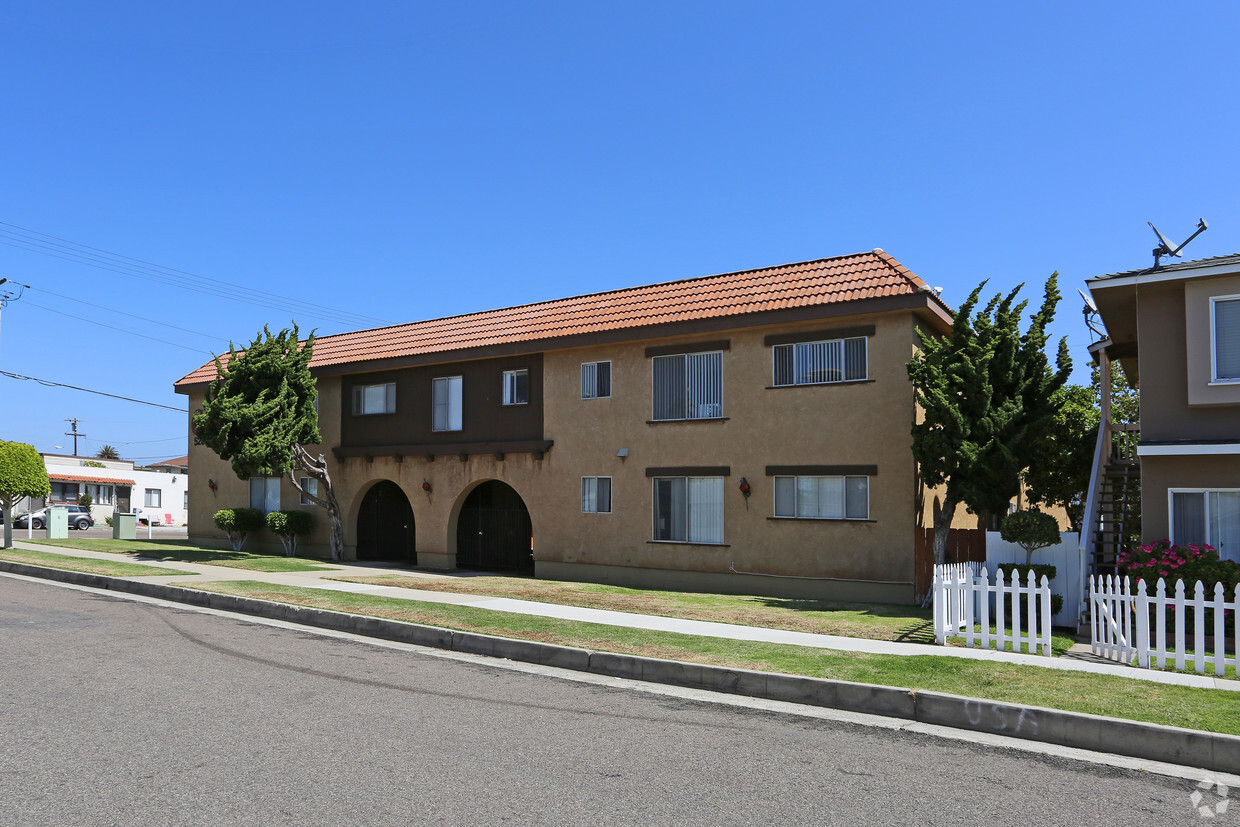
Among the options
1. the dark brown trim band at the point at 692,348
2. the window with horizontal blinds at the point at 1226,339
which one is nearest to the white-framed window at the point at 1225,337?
the window with horizontal blinds at the point at 1226,339

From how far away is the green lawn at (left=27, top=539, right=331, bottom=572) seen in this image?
76.2 feet

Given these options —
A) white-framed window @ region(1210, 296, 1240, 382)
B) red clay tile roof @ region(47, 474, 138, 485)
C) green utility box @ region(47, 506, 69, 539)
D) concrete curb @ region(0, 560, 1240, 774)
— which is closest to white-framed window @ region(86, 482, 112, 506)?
red clay tile roof @ region(47, 474, 138, 485)

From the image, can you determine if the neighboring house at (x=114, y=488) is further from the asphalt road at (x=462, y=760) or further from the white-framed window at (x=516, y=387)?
the asphalt road at (x=462, y=760)

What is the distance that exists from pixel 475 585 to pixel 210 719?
12.3 metres

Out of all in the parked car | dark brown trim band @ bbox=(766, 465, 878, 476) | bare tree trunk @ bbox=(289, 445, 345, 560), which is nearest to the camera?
dark brown trim band @ bbox=(766, 465, 878, 476)

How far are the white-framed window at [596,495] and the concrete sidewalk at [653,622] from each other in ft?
11.5

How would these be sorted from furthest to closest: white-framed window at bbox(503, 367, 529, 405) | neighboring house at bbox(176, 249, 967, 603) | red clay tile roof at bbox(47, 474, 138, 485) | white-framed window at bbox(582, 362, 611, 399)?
red clay tile roof at bbox(47, 474, 138, 485)
white-framed window at bbox(503, 367, 529, 405)
white-framed window at bbox(582, 362, 611, 399)
neighboring house at bbox(176, 249, 967, 603)

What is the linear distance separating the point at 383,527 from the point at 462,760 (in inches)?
852

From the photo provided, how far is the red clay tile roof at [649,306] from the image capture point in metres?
18.6

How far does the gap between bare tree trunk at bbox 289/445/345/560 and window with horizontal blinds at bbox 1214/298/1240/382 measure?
21.3m

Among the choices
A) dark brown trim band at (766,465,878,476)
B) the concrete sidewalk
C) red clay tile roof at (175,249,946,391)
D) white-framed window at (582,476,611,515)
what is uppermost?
red clay tile roof at (175,249,946,391)

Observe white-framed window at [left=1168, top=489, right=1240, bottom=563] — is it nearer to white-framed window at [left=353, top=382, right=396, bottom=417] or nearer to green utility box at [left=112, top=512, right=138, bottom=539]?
white-framed window at [left=353, top=382, right=396, bottom=417]

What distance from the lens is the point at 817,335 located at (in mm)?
18578

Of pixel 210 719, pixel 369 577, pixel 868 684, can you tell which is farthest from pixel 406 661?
pixel 369 577
